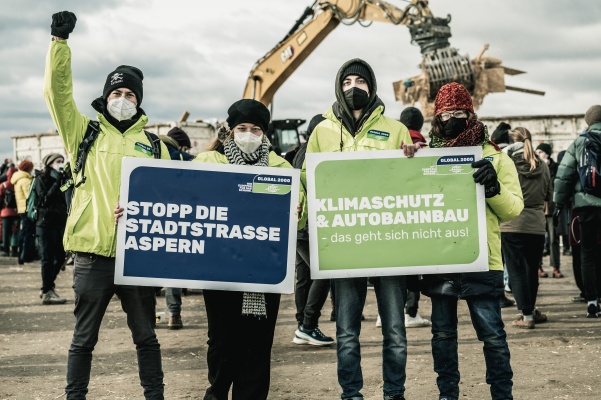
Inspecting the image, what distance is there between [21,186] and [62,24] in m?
14.4

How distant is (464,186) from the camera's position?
215 inches

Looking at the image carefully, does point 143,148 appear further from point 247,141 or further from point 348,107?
point 348,107

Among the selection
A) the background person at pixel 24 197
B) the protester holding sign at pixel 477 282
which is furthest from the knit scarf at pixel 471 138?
Answer: the background person at pixel 24 197

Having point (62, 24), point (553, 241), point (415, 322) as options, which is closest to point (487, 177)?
point (62, 24)

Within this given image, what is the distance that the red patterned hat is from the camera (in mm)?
5523

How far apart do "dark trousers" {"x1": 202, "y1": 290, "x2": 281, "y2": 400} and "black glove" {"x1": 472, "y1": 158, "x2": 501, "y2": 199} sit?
4.77 ft

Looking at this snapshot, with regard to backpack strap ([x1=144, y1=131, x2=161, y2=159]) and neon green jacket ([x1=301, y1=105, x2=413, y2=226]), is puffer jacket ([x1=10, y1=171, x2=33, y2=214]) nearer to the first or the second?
backpack strap ([x1=144, y1=131, x2=161, y2=159])

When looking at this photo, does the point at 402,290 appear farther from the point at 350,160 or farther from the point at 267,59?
the point at 267,59

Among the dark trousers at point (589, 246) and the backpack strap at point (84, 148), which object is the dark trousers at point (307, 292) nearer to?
the backpack strap at point (84, 148)

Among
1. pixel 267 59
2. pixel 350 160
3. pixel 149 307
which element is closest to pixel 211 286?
pixel 149 307

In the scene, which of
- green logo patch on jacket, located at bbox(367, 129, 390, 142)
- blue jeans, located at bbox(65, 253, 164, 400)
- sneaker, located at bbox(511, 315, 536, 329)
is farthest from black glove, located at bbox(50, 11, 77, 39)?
sneaker, located at bbox(511, 315, 536, 329)

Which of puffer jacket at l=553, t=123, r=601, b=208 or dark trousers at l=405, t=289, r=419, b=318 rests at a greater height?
puffer jacket at l=553, t=123, r=601, b=208

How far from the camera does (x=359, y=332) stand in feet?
17.9

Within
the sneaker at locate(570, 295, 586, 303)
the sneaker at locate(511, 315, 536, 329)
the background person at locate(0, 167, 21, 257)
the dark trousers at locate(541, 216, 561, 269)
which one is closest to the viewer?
the sneaker at locate(511, 315, 536, 329)
